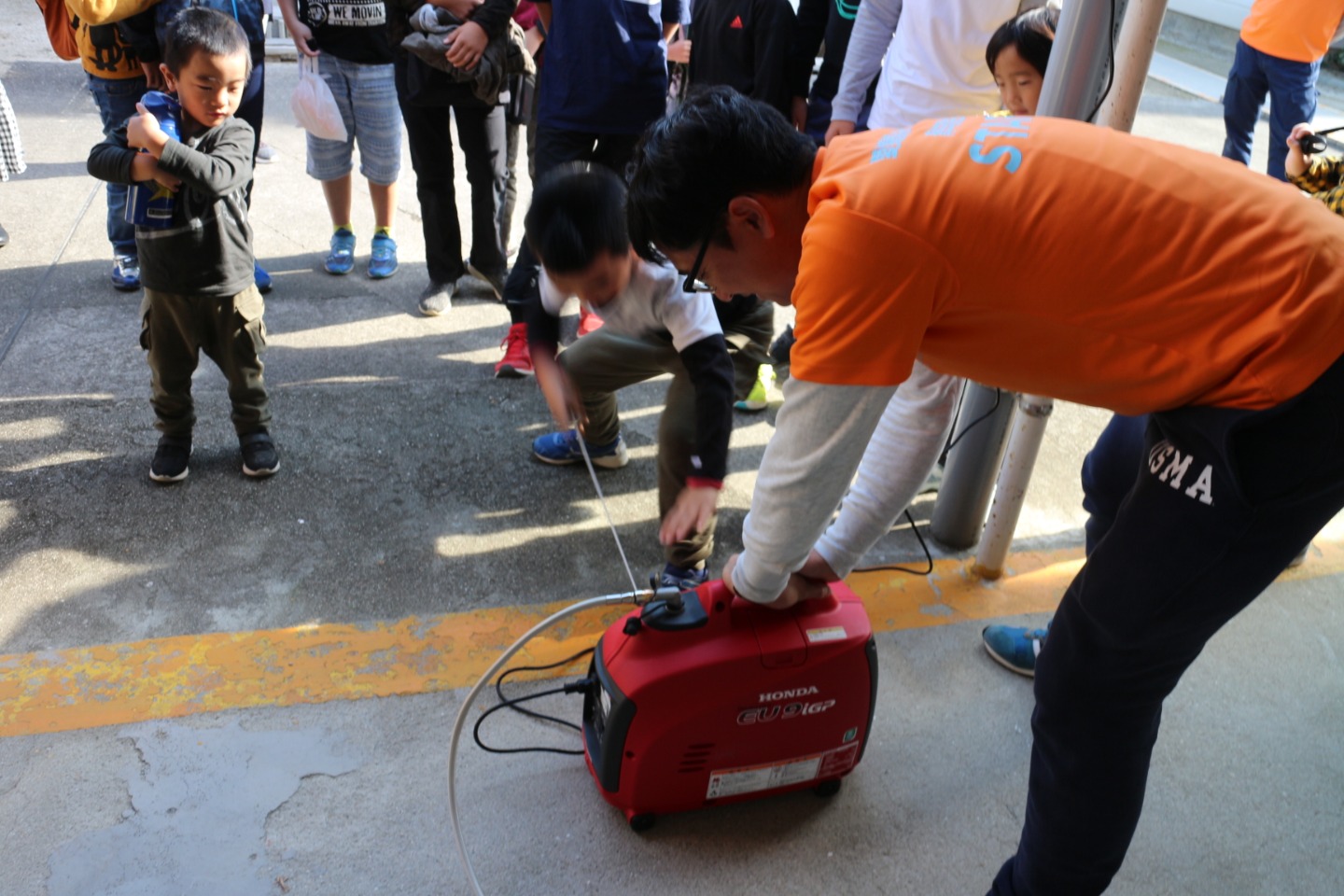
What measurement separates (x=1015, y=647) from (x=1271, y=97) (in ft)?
12.6

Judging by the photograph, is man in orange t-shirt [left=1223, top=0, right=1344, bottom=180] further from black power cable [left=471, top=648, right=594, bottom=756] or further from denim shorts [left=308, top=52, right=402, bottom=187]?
black power cable [left=471, top=648, right=594, bottom=756]

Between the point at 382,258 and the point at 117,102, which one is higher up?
the point at 117,102

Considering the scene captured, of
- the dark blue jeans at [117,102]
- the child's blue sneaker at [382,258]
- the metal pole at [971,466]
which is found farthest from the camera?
the child's blue sneaker at [382,258]

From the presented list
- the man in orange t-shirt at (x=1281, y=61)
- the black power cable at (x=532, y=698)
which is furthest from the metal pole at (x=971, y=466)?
the man in orange t-shirt at (x=1281, y=61)

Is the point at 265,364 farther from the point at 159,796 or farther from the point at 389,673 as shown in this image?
the point at 159,796

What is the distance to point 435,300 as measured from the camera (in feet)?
13.2

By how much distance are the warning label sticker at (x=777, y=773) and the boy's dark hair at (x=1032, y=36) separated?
5.80ft

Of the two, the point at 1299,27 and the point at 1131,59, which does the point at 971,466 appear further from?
the point at 1299,27

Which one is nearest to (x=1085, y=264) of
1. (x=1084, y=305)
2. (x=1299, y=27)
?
(x=1084, y=305)

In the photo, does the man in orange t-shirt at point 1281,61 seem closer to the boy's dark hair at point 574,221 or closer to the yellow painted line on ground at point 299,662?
the yellow painted line on ground at point 299,662

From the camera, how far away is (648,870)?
1.87 meters

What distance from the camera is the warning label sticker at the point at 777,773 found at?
1882 millimetres

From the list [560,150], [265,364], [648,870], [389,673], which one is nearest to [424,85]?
[560,150]

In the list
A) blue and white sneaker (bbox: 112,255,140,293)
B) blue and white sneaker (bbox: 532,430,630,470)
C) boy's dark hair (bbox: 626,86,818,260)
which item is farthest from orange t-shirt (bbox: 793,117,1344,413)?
blue and white sneaker (bbox: 112,255,140,293)
